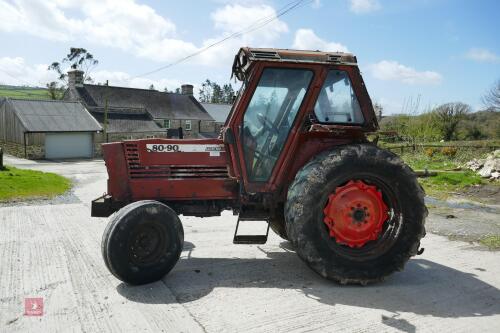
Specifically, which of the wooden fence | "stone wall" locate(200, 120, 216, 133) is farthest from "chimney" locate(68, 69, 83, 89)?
the wooden fence

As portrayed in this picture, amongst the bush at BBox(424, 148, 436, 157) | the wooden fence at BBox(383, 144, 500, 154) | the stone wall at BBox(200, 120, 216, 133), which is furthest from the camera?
the stone wall at BBox(200, 120, 216, 133)

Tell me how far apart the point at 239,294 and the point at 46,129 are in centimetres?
3091

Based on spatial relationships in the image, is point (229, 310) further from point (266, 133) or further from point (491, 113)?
point (491, 113)

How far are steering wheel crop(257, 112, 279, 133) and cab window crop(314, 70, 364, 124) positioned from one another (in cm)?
51

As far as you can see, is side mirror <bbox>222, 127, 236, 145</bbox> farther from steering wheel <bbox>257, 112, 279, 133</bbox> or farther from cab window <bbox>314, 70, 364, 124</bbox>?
cab window <bbox>314, 70, 364, 124</bbox>

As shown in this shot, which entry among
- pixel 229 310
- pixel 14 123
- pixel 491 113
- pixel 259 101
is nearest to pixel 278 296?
pixel 229 310

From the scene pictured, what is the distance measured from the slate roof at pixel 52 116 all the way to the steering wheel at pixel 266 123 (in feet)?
97.9

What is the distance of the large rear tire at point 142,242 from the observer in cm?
441

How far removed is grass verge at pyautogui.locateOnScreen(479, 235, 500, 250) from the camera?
6.46 meters

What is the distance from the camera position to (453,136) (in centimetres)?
3231

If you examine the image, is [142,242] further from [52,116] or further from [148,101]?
[148,101]

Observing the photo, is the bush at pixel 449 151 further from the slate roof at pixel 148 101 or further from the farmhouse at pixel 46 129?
the slate roof at pixel 148 101

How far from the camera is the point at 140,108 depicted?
42.6 m

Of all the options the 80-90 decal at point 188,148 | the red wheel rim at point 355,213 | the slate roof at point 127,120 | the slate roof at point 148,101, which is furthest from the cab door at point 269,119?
the slate roof at point 148,101
